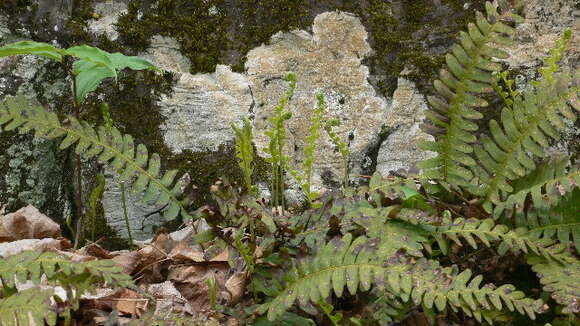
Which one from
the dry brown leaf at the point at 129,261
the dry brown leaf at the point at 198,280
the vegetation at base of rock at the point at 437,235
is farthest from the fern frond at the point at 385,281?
the dry brown leaf at the point at 129,261

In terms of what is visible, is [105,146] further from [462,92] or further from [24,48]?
[462,92]

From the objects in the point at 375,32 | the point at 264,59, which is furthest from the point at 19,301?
the point at 375,32

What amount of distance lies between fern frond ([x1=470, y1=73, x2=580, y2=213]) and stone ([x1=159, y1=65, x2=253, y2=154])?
1.19 m

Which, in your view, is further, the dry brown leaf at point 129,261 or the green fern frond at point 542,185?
the dry brown leaf at point 129,261

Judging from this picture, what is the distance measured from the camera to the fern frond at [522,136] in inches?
73.9

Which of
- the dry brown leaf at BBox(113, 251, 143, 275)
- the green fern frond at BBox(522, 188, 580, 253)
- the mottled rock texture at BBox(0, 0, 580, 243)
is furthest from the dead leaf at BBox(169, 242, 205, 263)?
the green fern frond at BBox(522, 188, 580, 253)

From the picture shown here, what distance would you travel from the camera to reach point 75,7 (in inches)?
114

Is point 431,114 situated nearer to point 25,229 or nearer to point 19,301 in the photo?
point 19,301

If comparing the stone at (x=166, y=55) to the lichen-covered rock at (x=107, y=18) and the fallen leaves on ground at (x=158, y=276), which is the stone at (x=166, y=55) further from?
the fallen leaves on ground at (x=158, y=276)

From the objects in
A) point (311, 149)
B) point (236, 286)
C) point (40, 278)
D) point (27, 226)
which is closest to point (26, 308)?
point (40, 278)

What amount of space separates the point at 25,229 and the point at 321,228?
1.32 m

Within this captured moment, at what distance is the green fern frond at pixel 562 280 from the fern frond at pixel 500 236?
2 cm

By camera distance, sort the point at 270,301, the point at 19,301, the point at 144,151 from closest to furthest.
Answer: the point at 19,301 → the point at 270,301 → the point at 144,151

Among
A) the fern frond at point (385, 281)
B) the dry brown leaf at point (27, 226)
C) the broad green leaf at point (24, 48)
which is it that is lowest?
the dry brown leaf at point (27, 226)
